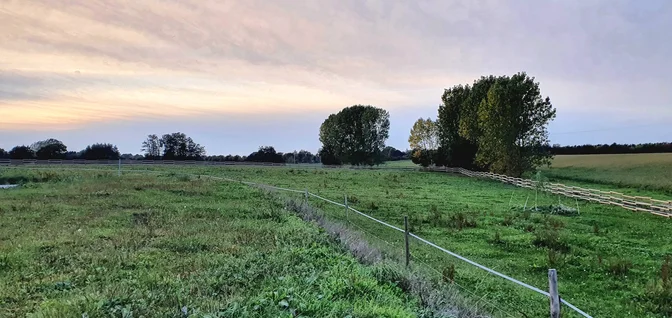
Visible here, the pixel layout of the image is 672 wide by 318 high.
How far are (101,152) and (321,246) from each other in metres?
82.4

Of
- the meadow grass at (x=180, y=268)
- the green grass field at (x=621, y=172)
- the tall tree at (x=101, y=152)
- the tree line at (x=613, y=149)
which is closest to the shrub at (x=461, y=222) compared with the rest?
the meadow grass at (x=180, y=268)

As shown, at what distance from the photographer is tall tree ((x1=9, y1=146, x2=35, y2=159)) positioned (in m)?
68.7

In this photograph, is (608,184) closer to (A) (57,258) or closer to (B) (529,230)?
(B) (529,230)

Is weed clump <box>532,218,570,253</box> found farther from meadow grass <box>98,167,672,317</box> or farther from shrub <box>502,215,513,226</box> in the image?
shrub <box>502,215,513,226</box>

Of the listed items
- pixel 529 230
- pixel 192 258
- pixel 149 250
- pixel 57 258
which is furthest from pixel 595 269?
pixel 57 258

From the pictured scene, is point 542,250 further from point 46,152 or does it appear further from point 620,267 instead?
point 46,152

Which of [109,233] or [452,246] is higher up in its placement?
[109,233]

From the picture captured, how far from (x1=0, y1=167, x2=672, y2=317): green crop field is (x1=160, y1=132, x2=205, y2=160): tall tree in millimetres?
69920

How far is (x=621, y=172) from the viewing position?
5100 centimetres

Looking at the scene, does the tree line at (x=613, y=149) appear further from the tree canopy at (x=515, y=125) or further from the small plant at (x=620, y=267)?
the small plant at (x=620, y=267)

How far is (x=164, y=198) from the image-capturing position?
20453 mm

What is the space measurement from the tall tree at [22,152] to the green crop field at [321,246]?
5728cm

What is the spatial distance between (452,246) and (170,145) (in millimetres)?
86194

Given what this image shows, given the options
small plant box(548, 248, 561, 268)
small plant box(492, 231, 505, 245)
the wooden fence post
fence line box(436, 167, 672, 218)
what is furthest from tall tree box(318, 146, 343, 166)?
the wooden fence post
